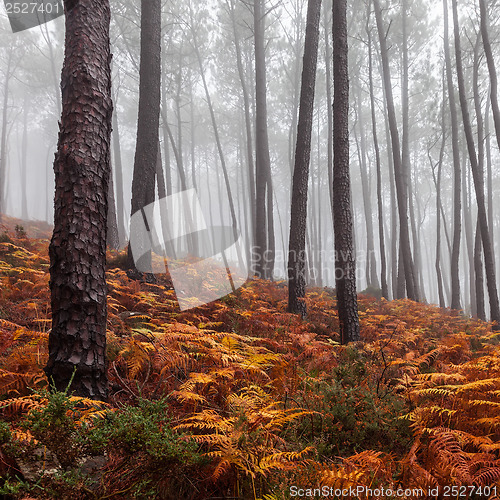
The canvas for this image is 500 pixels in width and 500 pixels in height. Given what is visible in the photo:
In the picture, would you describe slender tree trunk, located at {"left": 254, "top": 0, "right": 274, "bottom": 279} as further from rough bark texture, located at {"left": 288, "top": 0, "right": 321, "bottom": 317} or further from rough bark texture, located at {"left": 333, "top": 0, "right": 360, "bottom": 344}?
rough bark texture, located at {"left": 333, "top": 0, "right": 360, "bottom": 344}

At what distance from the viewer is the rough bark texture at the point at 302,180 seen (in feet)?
25.0

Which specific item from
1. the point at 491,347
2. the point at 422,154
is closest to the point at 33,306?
the point at 491,347

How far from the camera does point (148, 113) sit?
7469mm

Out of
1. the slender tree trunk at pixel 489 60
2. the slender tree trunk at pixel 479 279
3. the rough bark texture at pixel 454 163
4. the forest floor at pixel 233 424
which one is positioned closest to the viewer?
the forest floor at pixel 233 424

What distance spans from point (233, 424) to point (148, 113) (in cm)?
694

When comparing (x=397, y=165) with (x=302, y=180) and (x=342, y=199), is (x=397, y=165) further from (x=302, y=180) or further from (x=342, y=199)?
(x=342, y=199)

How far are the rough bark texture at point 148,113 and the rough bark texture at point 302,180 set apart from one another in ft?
10.5

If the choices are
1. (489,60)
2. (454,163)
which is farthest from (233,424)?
(454,163)

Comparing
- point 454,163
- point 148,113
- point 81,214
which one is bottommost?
point 81,214

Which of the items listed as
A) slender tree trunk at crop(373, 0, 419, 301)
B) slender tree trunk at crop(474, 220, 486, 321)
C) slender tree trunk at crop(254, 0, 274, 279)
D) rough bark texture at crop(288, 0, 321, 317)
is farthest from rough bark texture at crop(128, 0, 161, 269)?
slender tree trunk at crop(474, 220, 486, 321)

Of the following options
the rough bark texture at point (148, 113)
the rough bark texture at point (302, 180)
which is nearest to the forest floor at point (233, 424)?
the rough bark texture at point (302, 180)

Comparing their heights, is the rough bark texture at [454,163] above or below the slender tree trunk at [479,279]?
above

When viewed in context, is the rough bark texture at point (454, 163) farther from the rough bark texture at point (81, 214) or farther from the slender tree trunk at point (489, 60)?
the rough bark texture at point (81, 214)

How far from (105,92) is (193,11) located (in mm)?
18005
